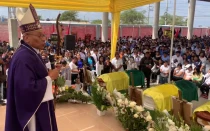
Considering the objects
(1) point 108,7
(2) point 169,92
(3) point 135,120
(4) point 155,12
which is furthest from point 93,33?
(3) point 135,120

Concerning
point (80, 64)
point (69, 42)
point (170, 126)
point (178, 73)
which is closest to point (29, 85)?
point (170, 126)

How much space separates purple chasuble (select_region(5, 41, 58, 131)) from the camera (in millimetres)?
1946

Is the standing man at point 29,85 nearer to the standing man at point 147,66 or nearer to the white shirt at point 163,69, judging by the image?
the white shirt at point 163,69

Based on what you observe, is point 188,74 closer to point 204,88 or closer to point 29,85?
point 204,88

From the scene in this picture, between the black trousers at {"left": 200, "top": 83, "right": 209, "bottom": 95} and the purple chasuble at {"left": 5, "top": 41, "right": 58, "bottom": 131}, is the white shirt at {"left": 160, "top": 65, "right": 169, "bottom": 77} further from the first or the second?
the purple chasuble at {"left": 5, "top": 41, "right": 58, "bottom": 131}

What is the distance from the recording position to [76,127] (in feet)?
12.0

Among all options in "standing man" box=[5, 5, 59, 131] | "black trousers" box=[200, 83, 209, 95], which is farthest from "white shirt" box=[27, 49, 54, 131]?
"black trousers" box=[200, 83, 209, 95]

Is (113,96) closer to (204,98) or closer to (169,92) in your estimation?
(169,92)

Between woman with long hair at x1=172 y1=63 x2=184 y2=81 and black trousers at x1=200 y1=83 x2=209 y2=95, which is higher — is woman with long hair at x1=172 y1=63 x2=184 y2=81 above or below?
above

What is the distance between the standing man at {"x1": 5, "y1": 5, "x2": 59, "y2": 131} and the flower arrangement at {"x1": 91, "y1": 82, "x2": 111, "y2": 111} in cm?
172

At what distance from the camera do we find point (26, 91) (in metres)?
1.93

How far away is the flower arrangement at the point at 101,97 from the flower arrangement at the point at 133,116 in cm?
53

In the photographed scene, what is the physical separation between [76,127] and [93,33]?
17249 millimetres

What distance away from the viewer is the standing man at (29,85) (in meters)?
1.96
